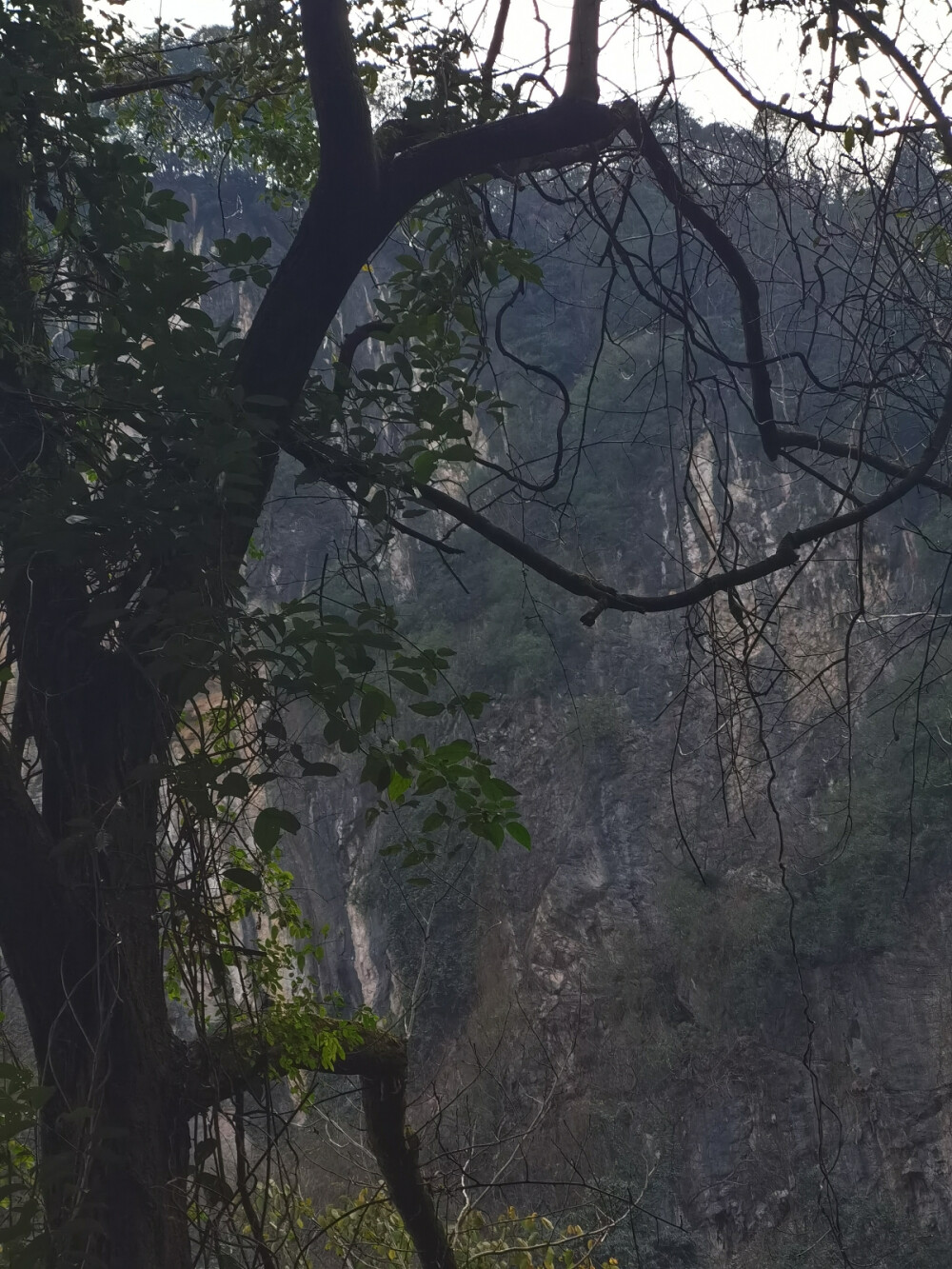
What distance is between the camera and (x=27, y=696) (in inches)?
64.7

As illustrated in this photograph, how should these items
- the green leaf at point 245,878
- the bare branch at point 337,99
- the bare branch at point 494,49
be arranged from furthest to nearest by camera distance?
the bare branch at point 494,49, the bare branch at point 337,99, the green leaf at point 245,878

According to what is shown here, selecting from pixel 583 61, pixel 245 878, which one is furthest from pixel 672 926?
pixel 245 878

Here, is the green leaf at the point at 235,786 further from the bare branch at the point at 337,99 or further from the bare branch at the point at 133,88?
the bare branch at the point at 133,88

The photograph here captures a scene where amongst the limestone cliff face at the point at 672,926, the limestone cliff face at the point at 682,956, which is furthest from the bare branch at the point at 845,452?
the limestone cliff face at the point at 682,956

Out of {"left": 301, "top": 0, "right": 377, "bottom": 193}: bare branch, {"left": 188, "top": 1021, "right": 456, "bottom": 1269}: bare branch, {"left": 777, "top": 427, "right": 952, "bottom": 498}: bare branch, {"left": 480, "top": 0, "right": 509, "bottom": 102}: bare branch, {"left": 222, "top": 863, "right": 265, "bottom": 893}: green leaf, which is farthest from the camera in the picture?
{"left": 188, "top": 1021, "right": 456, "bottom": 1269}: bare branch

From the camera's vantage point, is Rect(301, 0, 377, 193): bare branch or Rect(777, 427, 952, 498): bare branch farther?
Rect(777, 427, 952, 498): bare branch

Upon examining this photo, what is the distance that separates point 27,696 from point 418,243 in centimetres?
132

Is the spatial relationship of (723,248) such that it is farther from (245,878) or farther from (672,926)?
(672,926)

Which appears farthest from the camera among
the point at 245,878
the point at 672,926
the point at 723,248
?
the point at 672,926

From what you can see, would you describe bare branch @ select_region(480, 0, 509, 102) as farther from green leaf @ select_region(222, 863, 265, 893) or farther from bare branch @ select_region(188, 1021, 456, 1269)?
bare branch @ select_region(188, 1021, 456, 1269)

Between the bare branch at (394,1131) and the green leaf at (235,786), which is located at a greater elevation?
the green leaf at (235,786)

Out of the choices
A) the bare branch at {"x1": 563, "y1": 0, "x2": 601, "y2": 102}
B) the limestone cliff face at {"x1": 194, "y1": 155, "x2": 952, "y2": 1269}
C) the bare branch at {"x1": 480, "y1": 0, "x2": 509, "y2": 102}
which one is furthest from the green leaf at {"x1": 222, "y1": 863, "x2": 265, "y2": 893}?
the limestone cliff face at {"x1": 194, "y1": 155, "x2": 952, "y2": 1269}

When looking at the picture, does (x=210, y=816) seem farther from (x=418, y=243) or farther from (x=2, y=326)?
(x=418, y=243)

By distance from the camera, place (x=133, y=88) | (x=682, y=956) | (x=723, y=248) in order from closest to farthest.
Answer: (x=723, y=248)
(x=133, y=88)
(x=682, y=956)
